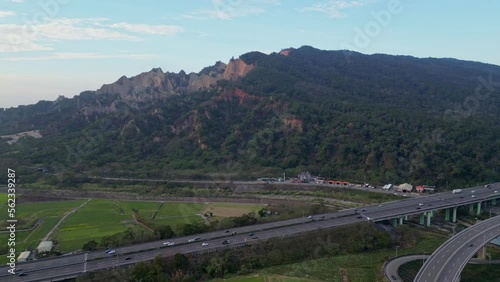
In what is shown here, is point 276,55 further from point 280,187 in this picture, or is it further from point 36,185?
point 36,185

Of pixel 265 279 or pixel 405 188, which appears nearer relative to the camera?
pixel 265 279

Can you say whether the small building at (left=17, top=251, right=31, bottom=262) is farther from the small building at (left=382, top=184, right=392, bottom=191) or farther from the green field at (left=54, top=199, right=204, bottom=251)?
the small building at (left=382, top=184, right=392, bottom=191)

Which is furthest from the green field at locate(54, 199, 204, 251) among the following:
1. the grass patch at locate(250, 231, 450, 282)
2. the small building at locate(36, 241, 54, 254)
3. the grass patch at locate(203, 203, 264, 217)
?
the grass patch at locate(250, 231, 450, 282)

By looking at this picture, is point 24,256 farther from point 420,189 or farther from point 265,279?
point 420,189

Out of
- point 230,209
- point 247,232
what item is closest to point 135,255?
point 247,232

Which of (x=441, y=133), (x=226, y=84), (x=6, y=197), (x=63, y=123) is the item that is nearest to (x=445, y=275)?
(x=441, y=133)

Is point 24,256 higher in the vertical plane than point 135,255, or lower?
lower
